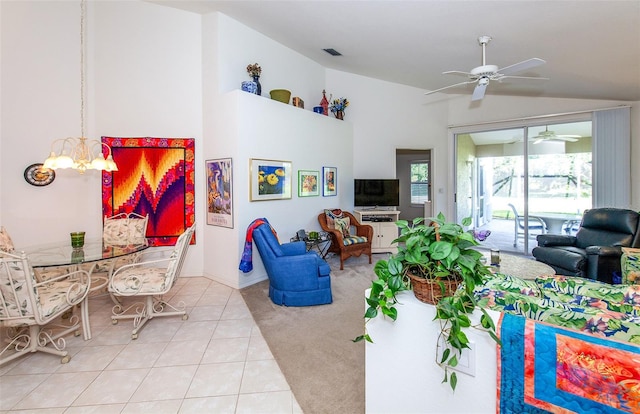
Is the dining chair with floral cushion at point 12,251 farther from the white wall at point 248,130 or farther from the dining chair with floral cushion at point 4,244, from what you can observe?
the white wall at point 248,130

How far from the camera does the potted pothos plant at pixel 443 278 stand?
3.76 feet

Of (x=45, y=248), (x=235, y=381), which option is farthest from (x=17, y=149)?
(x=235, y=381)

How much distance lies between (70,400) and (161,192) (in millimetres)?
2949

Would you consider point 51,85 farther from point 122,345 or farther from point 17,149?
point 122,345

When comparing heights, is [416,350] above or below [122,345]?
above

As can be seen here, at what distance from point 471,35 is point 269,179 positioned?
319 cm

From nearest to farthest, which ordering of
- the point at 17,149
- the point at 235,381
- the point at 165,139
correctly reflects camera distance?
1. the point at 235,381
2. the point at 17,149
3. the point at 165,139

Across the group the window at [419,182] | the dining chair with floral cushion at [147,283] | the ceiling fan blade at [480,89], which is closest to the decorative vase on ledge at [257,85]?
the dining chair with floral cushion at [147,283]

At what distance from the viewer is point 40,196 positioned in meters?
3.84

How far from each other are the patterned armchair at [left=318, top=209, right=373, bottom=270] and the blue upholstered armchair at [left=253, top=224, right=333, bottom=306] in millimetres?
1388

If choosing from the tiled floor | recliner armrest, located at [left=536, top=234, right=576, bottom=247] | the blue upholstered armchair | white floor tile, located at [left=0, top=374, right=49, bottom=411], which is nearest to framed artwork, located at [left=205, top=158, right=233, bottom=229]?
the blue upholstered armchair

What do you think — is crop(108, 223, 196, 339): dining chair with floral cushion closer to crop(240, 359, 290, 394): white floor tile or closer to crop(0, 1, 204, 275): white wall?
crop(240, 359, 290, 394): white floor tile

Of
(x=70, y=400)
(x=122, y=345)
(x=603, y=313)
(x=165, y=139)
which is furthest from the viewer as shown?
(x=165, y=139)

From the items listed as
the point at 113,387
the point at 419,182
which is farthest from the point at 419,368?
the point at 419,182
